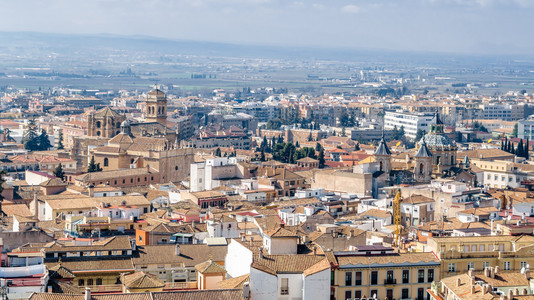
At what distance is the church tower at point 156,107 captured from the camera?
81.1 m

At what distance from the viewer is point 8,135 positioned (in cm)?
9644

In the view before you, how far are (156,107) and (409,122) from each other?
146 ft

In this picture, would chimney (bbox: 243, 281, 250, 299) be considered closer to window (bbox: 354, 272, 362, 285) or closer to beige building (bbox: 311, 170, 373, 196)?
window (bbox: 354, 272, 362, 285)

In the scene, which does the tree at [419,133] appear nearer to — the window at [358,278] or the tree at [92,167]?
the tree at [92,167]

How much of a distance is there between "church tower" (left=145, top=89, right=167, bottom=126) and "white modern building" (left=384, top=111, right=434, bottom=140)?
37.3 meters

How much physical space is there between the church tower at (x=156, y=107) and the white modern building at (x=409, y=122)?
3725 centimetres

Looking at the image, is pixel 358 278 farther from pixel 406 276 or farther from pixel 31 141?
pixel 31 141

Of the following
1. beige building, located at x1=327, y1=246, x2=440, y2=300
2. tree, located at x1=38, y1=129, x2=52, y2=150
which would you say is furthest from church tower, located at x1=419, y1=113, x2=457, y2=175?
tree, located at x1=38, y1=129, x2=52, y2=150

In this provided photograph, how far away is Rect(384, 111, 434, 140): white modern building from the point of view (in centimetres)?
11556

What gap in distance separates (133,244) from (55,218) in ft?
43.9

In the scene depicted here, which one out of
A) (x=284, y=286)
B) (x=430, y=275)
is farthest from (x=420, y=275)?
(x=284, y=286)

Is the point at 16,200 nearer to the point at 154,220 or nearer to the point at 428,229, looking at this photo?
the point at 154,220

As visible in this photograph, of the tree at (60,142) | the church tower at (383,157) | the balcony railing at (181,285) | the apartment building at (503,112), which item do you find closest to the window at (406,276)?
the balcony railing at (181,285)

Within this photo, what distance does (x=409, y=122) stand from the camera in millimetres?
118938
